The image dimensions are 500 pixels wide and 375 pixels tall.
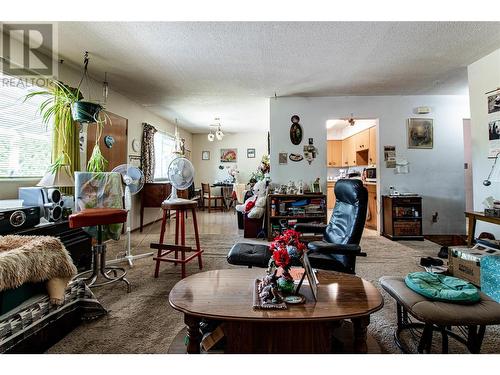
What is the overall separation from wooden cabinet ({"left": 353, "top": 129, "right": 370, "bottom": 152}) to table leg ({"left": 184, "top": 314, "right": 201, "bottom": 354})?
534 centimetres

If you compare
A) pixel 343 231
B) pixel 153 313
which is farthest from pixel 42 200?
pixel 343 231

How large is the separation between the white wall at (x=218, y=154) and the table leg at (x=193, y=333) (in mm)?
7067

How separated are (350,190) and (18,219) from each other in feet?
8.39

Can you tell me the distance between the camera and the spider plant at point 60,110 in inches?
101

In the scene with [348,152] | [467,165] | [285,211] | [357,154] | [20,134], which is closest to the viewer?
[20,134]

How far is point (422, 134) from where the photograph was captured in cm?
433

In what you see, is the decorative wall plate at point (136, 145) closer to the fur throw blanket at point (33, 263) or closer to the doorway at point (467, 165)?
the fur throw blanket at point (33, 263)

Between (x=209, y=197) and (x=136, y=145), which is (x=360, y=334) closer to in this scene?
(x=136, y=145)

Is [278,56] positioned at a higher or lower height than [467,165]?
higher

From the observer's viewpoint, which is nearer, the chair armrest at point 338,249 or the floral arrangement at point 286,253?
the floral arrangement at point 286,253

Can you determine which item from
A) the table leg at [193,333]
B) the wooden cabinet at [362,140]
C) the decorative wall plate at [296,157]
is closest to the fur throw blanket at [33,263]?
the table leg at [193,333]

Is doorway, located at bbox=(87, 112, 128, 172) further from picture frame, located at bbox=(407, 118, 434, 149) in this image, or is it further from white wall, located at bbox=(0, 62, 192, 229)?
picture frame, located at bbox=(407, 118, 434, 149)

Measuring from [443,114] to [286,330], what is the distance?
487 cm
